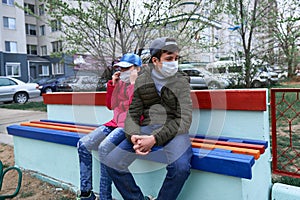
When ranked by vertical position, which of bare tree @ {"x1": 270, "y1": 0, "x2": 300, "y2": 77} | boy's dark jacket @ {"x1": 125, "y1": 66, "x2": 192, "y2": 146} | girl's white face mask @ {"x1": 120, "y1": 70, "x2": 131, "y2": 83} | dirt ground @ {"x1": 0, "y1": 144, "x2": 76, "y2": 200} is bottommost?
dirt ground @ {"x1": 0, "y1": 144, "x2": 76, "y2": 200}

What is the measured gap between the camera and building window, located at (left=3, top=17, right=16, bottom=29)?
2597cm

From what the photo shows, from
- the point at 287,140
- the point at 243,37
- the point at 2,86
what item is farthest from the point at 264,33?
the point at 2,86

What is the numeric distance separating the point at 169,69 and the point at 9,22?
94.8ft

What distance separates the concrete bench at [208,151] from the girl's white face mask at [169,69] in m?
0.42

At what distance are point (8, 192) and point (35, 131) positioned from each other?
651 mm

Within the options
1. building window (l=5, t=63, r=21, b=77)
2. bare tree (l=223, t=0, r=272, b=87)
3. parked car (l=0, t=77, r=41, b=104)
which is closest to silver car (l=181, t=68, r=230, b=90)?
bare tree (l=223, t=0, r=272, b=87)

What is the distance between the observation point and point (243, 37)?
288 inches

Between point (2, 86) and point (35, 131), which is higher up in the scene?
A: point (2, 86)

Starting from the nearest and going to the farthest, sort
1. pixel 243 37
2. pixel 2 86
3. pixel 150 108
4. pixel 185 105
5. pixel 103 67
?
pixel 185 105
pixel 150 108
pixel 103 67
pixel 243 37
pixel 2 86

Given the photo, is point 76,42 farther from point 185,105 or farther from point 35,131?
point 185,105

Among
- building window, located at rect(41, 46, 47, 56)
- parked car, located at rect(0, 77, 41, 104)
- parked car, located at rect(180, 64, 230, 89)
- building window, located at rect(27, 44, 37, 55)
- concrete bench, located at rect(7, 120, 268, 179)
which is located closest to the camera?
concrete bench, located at rect(7, 120, 268, 179)

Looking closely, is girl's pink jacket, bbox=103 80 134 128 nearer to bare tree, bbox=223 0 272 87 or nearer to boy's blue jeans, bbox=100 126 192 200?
boy's blue jeans, bbox=100 126 192 200

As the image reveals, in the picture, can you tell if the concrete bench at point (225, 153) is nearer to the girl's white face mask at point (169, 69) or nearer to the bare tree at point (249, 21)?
the girl's white face mask at point (169, 69)

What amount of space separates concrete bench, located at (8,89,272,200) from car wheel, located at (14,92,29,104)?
9589 millimetres
